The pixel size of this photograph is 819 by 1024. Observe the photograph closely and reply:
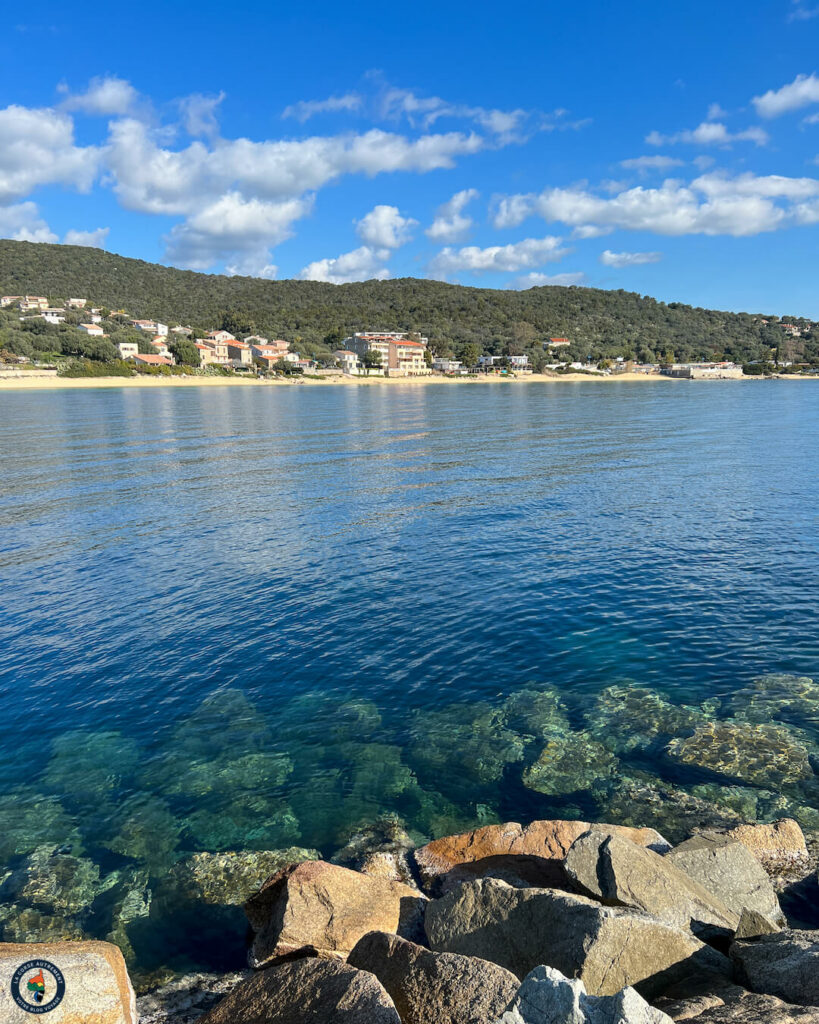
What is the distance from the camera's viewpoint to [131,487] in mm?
45531

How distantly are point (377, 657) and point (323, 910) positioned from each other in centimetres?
1074

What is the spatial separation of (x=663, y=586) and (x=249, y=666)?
51.7ft

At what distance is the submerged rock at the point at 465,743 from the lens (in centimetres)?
1462

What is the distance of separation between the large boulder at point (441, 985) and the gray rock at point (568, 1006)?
0.48 metres

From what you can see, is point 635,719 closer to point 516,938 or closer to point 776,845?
point 776,845

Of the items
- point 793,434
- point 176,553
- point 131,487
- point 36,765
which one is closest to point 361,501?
point 176,553

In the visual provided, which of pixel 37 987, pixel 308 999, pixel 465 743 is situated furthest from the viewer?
pixel 465 743

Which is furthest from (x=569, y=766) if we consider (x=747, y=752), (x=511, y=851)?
(x=747, y=752)

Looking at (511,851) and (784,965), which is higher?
(784,965)

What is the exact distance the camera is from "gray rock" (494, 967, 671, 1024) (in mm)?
5746

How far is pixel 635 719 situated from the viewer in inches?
640

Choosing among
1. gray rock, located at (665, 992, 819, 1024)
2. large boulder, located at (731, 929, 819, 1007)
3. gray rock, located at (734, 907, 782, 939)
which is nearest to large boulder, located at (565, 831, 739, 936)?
gray rock, located at (734, 907, 782, 939)

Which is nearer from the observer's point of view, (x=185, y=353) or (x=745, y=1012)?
(x=745, y=1012)

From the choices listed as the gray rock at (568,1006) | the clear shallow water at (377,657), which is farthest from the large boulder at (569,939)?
the clear shallow water at (377,657)
